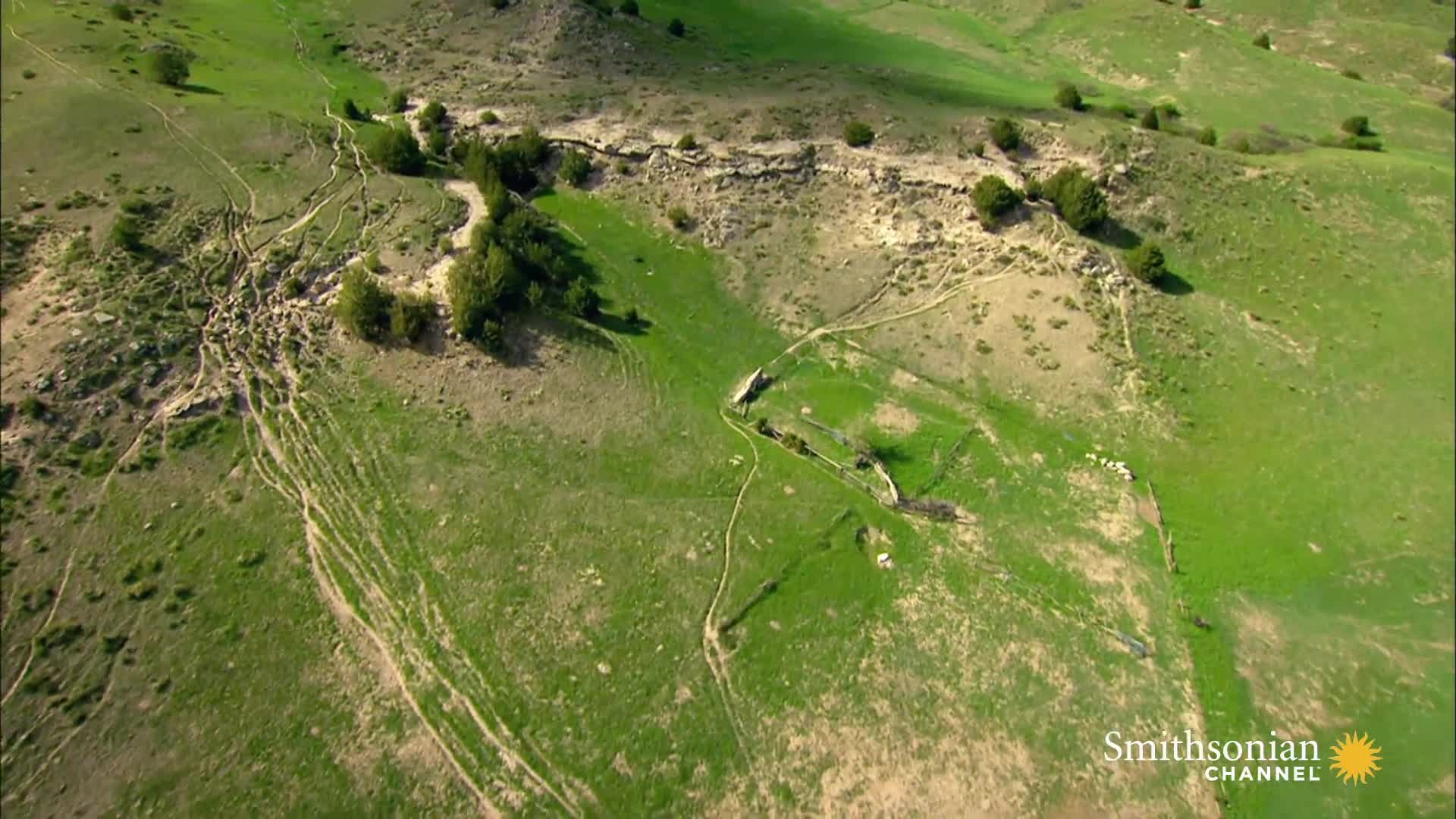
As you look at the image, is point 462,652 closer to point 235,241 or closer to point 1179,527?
point 235,241

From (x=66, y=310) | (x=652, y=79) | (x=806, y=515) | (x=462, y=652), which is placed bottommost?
(x=462, y=652)

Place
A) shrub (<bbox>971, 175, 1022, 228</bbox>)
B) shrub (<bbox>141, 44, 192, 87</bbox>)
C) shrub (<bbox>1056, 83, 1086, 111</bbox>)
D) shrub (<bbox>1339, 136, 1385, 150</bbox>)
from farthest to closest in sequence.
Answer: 1. shrub (<bbox>1056, 83, 1086, 111</bbox>)
2. shrub (<bbox>1339, 136, 1385, 150</bbox>)
3. shrub (<bbox>141, 44, 192, 87</bbox>)
4. shrub (<bbox>971, 175, 1022, 228</bbox>)

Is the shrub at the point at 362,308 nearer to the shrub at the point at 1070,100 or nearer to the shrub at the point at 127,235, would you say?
the shrub at the point at 127,235

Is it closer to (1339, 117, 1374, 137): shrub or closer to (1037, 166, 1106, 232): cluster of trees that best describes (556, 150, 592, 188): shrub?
(1037, 166, 1106, 232): cluster of trees

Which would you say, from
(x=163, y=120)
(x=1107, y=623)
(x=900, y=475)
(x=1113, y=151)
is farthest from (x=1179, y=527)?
(x=163, y=120)

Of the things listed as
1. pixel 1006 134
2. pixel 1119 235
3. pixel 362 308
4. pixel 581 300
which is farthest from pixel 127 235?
pixel 1119 235

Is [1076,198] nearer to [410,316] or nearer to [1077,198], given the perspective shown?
[1077,198]

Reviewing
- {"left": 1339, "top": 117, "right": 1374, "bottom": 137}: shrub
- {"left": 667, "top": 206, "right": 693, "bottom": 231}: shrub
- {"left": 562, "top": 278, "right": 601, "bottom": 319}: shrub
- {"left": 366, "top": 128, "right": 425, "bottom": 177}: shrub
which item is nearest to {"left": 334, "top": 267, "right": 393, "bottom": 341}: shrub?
{"left": 562, "top": 278, "right": 601, "bottom": 319}: shrub
